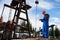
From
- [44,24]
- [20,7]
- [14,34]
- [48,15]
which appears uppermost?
[20,7]

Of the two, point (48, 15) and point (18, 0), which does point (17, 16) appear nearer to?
point (18, 0)

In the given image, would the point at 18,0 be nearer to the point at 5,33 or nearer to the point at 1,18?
the point at 1,18

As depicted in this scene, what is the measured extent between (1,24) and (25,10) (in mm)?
5088

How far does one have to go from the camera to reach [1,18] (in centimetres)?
2066

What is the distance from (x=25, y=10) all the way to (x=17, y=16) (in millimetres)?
1825

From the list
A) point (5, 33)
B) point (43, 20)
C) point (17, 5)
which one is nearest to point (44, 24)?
point (43, 20)

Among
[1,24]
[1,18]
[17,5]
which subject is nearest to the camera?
[1,24]

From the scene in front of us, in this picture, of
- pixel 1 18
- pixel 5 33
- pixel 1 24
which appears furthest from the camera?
pixel 1 18

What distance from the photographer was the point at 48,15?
18.1 metres

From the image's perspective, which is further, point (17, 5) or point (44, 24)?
point (17, 5)

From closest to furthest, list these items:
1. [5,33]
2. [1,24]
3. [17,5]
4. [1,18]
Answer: [5,33], [1,24], [1,18], [17,5]

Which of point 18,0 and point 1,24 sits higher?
point 18,0

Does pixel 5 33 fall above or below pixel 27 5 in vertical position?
below

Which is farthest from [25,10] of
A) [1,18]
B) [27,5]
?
[1,18]
